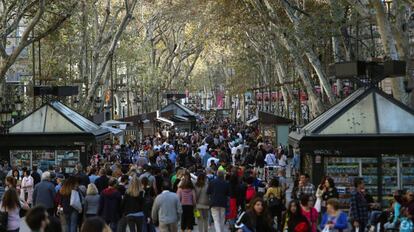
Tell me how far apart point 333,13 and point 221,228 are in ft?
31.5

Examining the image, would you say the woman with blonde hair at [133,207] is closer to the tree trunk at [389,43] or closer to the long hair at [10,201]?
the long hair at [10,201]

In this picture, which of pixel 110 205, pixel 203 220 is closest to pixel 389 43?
pixel 203 220

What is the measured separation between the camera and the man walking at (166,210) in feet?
45.0

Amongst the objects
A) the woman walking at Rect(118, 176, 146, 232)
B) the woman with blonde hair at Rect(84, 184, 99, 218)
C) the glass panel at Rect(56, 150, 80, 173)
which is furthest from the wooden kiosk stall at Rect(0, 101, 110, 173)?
the woman walking at Rect(118, 176, 146, 232)

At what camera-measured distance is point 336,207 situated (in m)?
11.5

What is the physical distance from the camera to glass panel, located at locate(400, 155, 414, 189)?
1780 cm

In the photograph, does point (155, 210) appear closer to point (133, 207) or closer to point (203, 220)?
point (133, 207)

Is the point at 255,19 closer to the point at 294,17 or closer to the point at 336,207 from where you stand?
the point at 294,17

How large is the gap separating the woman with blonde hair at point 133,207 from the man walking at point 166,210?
247 mm

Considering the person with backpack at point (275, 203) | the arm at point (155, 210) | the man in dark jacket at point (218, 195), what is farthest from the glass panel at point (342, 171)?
the arm at point (155, 210)

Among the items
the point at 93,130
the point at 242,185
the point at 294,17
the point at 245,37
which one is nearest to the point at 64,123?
the point at 93,130

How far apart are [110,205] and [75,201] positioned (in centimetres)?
68

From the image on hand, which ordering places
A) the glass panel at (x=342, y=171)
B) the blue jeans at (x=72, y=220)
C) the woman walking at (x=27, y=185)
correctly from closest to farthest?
the blue jeans at (x=72, y=220)
the glass panel at (x=342, y=171)
the woman walking at (x=27, y=185)

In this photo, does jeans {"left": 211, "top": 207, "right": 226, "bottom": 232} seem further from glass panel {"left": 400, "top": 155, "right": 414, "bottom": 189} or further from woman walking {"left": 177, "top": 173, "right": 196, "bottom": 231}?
glass panel {"left": 400, "top": 155, "right": 414, "bottom": 189}
